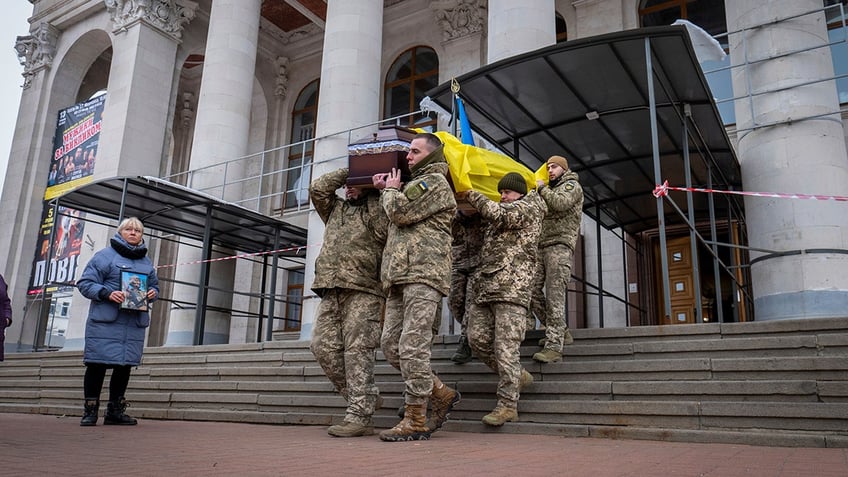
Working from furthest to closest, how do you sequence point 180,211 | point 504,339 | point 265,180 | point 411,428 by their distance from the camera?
point 265,180 → point 180,211 → point 504,339 → point 411,428

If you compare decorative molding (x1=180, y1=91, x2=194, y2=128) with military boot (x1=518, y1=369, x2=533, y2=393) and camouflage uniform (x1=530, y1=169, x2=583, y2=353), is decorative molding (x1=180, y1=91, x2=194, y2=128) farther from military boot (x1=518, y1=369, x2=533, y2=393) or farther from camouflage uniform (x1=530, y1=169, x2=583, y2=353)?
military boot (x1=518, y1=369, x2=533, y2=393)

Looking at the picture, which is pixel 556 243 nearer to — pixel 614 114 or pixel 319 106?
pixel 614 114

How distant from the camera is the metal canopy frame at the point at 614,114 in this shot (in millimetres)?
8023

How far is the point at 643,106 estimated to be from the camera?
9469 mm

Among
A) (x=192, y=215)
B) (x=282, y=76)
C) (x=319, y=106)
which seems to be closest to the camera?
(x=319, y=106)

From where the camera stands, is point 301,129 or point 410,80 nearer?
point 410,80

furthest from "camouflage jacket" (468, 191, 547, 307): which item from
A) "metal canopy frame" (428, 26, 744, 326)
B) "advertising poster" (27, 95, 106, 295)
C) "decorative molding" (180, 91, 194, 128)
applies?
"decorative molding" (180, 91, 194, 128)

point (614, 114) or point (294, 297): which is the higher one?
point (614, 114)

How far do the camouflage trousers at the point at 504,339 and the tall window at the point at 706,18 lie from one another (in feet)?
32.3

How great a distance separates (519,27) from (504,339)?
6942 mm

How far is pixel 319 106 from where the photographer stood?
13.8 metres

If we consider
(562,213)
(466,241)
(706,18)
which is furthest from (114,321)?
(706,18)

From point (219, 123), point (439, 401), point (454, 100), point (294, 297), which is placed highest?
point (219, 123)

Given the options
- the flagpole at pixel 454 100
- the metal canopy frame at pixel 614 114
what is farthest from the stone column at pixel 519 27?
the flagpole at pixel 454 100
